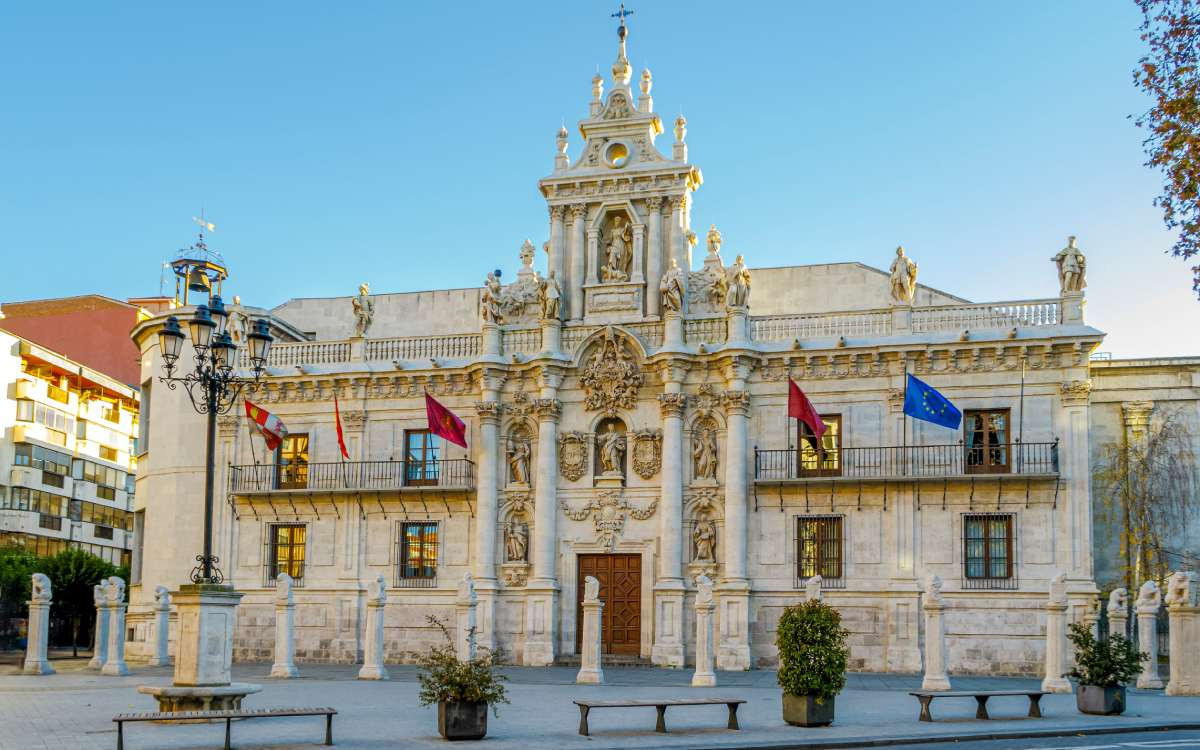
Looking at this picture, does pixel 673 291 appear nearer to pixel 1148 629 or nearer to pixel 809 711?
pixel 1148 629

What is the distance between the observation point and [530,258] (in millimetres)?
36625

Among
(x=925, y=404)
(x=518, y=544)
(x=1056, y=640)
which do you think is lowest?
(x=1056, y=640)

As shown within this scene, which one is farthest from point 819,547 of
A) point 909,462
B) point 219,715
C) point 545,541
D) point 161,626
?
point 219,715

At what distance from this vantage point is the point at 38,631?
29.7 m

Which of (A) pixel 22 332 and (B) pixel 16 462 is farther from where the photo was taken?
(A) pixel 22 332

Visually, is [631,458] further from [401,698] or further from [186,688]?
[186,688]

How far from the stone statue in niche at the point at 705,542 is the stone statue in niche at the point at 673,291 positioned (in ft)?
18.7

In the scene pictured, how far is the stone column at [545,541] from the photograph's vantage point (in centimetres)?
3347

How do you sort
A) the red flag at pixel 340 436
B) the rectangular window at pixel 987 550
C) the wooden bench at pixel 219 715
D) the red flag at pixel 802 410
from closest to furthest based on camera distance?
the wooden bench at pixel 219 715
the red flag at pixel 802 410
the rectangular window at pixel 987 550
the red flag at pixel 340 436

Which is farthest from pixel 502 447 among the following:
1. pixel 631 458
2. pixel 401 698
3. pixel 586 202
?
pixel 401 698

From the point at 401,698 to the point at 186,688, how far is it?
544cm

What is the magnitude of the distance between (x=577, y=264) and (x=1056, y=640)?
16.4 m

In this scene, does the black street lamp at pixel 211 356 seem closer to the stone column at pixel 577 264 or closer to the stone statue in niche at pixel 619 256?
the stone column at pixel 577 264

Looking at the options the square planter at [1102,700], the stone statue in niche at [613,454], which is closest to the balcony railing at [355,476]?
the stone statue in niche at [613,454]
